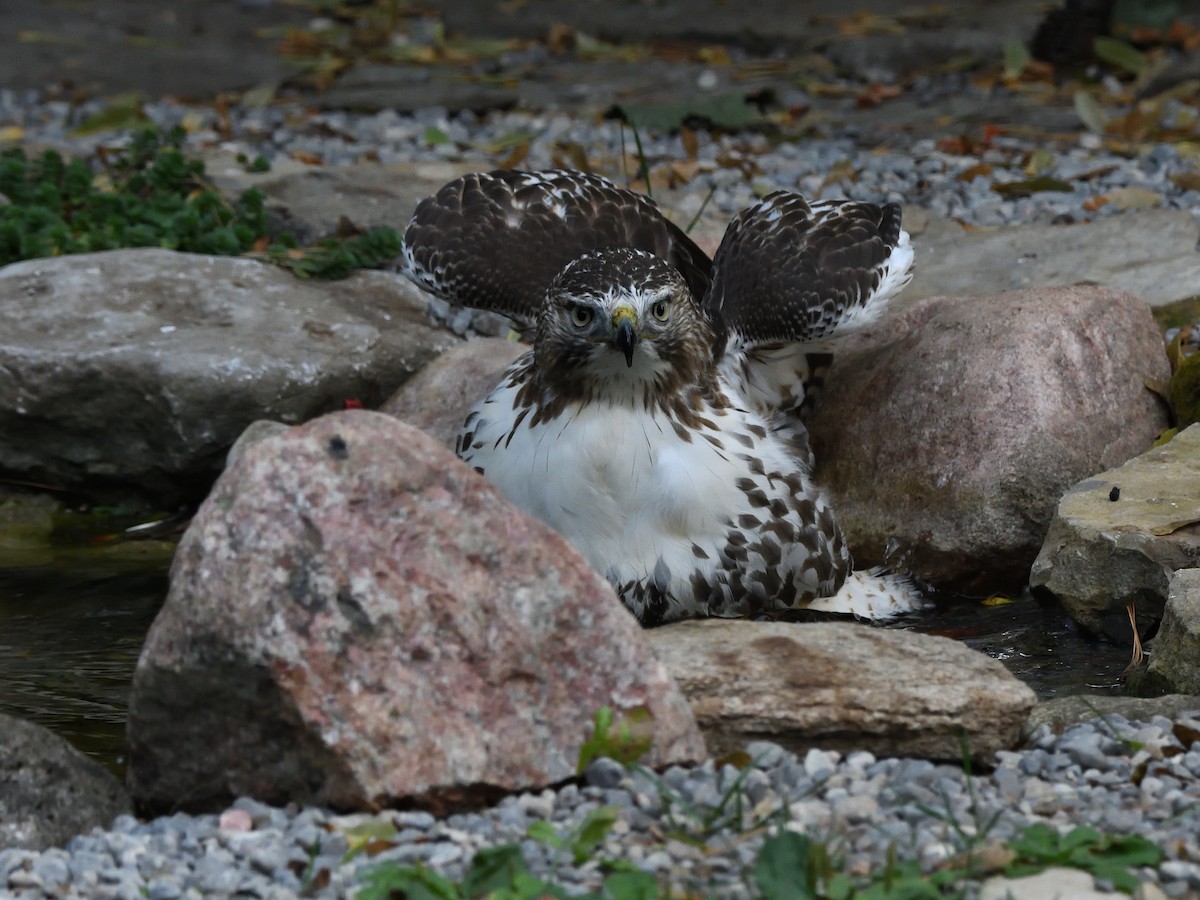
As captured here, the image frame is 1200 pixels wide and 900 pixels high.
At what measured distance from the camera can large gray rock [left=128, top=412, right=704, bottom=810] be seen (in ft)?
11.0

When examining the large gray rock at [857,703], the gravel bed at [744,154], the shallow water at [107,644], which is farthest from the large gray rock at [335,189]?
the large gray rock at [857,703]

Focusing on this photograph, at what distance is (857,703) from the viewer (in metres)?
3.65

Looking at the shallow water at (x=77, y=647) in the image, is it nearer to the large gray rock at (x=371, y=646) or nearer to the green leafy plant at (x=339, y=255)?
the large gray rock at (x=371, y=646)

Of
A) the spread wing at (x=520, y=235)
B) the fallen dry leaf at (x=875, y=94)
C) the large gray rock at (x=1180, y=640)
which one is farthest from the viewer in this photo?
the fallen dry leaf at (x=875, y=94)

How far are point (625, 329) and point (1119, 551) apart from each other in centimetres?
145

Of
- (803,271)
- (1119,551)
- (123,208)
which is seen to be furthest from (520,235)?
(123,208)

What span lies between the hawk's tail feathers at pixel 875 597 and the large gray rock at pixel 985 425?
0.09 meters

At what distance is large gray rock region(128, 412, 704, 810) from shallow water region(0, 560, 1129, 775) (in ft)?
2.65

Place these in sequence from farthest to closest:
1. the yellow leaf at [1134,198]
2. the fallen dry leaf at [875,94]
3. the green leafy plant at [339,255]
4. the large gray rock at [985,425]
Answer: the fallen dry leaf at [875,94] → the yellow leaf at [1134,198] → the green leafy plant at [339,255] → the large gray rock at [985,425]

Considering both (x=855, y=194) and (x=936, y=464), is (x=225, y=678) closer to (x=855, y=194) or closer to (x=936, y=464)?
(x=936, y=464)

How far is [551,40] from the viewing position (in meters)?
12.9

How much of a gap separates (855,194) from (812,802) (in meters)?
5.48

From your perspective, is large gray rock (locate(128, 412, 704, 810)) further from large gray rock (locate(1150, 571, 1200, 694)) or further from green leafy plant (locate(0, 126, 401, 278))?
green leafy plant (locate(0, 126, 401, 278))

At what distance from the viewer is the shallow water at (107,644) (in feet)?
14.9
